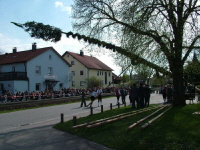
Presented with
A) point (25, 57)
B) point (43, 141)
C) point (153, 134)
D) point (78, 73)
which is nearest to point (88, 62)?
point (78, 73)

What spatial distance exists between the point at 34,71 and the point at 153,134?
103 feet

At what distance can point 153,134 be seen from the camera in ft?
25.3

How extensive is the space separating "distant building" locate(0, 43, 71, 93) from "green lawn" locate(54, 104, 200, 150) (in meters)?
25.8

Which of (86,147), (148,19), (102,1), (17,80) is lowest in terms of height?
(86,147)

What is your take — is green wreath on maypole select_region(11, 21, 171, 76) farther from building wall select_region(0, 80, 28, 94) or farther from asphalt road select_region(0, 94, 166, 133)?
building wall select_region(0, 80, 28, 94)

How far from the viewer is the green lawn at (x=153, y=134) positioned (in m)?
6.77

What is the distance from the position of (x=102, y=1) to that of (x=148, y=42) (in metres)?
4.64

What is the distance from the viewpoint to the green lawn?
6773 mm

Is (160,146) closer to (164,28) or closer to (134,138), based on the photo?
(134,138)

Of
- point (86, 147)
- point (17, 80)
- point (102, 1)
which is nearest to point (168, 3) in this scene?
point (102, 1)

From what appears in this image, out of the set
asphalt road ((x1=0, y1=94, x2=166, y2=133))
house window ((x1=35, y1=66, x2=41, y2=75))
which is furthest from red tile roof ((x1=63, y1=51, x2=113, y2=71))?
asphalt road ((x1=0, y1=94, x2=166, y2=133))

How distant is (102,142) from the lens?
7.67 metres

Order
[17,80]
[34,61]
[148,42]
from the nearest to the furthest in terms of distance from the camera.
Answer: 1. [148,42]
2. [17,80]
3. [34,61]

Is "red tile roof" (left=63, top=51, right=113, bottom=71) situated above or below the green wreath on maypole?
above
